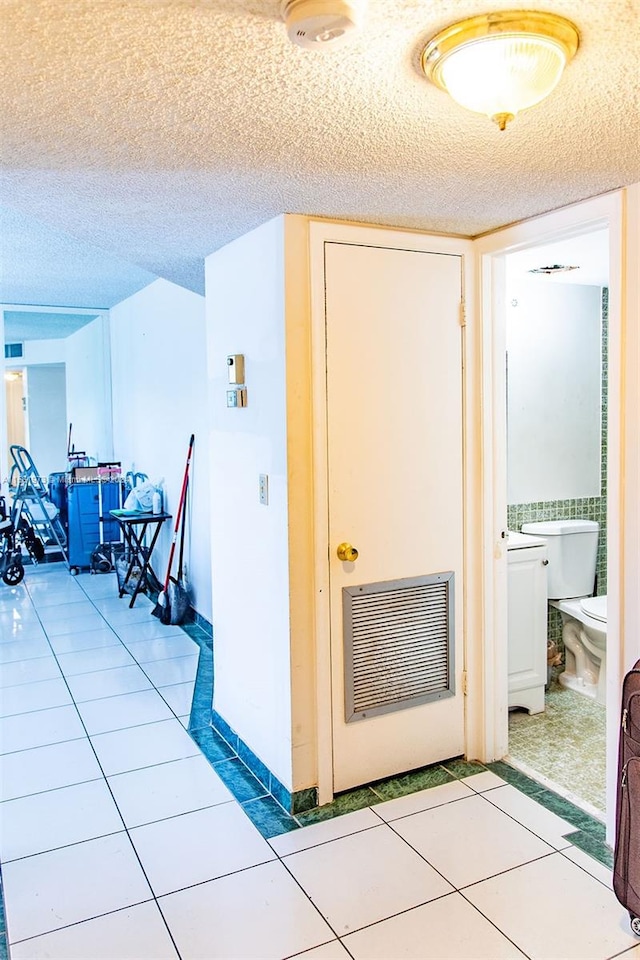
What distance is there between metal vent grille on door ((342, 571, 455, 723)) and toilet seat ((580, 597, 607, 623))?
3.20 feet

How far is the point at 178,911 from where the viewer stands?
6.79 feet

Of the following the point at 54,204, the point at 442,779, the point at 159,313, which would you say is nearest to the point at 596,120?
the point at 54,204

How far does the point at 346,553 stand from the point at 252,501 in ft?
1.53

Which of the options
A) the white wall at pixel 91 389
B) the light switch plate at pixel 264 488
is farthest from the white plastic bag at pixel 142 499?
the light switch plate at pixel 264 488

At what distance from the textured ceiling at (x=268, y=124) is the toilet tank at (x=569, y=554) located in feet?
5.80

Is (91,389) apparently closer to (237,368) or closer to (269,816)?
(237,368)

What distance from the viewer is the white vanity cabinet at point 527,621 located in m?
3.41

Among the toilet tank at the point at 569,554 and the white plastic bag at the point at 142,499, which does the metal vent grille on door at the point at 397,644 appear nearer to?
the toilet tank at the point at 569,554

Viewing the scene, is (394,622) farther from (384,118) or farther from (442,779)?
(384,118)

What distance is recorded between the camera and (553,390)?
3893 mm

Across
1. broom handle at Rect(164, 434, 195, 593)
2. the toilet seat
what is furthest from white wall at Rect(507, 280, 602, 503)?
broom handle at Rect(164, 434, 195, 593)

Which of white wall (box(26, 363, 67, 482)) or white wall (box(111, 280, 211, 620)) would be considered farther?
white wall (box(26, 363, 67, 482))

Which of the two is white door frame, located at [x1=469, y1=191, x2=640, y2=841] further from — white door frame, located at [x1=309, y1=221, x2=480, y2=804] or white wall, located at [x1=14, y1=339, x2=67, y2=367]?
white wall, located at [x1=14, y1=339, x2=67, y2=367]

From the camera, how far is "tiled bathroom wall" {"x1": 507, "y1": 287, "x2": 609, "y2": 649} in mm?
3842
